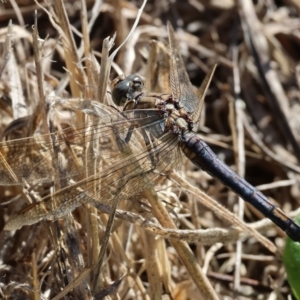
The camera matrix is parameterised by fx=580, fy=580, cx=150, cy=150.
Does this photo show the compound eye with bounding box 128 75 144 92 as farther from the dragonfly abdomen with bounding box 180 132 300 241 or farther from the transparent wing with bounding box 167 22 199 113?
the dragonfly abdomen with bounding box 180 132 300 241

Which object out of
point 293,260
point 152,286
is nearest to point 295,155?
point 293,260

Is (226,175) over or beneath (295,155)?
over

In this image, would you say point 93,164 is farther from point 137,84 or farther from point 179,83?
point 179,83

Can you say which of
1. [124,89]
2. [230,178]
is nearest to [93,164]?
[124,89]

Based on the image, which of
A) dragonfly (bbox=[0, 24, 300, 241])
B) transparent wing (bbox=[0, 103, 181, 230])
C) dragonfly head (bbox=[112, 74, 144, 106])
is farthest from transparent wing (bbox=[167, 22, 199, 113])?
transparent wing (bbox=[0, 103, 181, 230])

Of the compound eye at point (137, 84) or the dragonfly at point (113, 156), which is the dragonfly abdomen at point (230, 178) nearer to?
the dragonfly at point (113, 156)

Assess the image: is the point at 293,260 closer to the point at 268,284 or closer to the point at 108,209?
the point at 268,284
